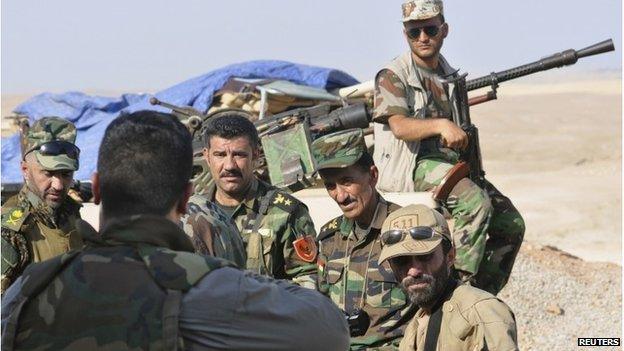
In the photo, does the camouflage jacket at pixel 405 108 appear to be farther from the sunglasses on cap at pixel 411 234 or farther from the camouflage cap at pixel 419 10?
the sunglasses on cap at pixel 411 234

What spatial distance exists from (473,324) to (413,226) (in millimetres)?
498

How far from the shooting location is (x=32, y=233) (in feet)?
19.4

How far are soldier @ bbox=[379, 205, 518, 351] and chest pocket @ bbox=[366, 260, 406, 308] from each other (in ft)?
1.86

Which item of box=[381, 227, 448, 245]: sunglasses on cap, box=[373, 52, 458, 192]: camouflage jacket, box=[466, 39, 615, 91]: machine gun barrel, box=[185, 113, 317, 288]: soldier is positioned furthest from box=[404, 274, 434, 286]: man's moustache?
box=[466, 39, 615, 91]: machine gun barrel

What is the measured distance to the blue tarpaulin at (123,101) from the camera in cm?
1397

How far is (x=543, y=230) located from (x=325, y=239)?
13652 mm

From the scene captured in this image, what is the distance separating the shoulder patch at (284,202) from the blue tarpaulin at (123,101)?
7347mm

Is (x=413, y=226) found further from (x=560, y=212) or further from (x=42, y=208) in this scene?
(x=560, y=212)

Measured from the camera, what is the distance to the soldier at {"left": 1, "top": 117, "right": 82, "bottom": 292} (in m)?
5.78

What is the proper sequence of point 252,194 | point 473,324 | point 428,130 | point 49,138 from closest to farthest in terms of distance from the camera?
point 473,324
point 252,194
point 49,138
point 428,130

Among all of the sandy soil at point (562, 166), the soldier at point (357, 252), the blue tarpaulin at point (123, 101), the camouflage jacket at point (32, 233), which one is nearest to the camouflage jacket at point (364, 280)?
the soldier at point (357, 252)

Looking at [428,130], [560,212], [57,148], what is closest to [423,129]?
[428,130]

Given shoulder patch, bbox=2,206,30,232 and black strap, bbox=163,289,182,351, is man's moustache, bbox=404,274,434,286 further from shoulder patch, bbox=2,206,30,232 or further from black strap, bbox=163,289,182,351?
shoulder patch, bbox=2,206,30,232

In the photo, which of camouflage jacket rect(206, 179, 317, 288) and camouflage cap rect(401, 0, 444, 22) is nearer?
camouflage jacket rect(206, 179, 317, 288)
